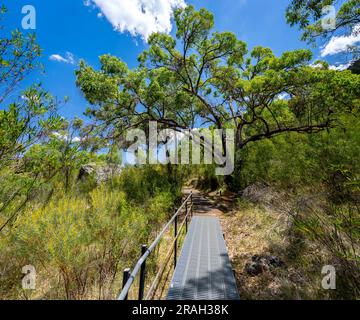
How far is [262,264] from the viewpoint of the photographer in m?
3.94

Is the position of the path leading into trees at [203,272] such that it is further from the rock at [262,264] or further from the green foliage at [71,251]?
the green foliage at [71,251]

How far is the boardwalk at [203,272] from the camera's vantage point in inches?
118

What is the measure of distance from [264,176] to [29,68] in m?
8.30

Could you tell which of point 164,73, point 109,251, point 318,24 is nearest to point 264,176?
point 318,24

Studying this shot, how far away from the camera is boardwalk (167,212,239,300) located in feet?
9.81

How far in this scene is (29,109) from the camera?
3.07 metres

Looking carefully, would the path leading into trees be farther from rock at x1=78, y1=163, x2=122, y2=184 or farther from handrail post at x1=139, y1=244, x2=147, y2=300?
rock at x1=78, y1=163, x2=122, y2=184

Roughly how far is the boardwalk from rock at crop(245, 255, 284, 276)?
17.0 inches

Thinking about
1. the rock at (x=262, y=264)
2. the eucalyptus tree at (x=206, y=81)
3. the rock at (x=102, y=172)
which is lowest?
the rock at (x=262, y=264)

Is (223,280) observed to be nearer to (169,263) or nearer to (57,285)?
(169,263)

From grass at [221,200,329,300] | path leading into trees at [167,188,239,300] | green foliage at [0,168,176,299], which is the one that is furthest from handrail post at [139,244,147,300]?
grass at [221,200,329,300]

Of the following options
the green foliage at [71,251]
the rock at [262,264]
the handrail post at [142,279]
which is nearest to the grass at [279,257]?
the rock at [262,264]

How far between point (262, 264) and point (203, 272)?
1.22 m

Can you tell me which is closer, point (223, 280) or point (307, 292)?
point (307, 292)
